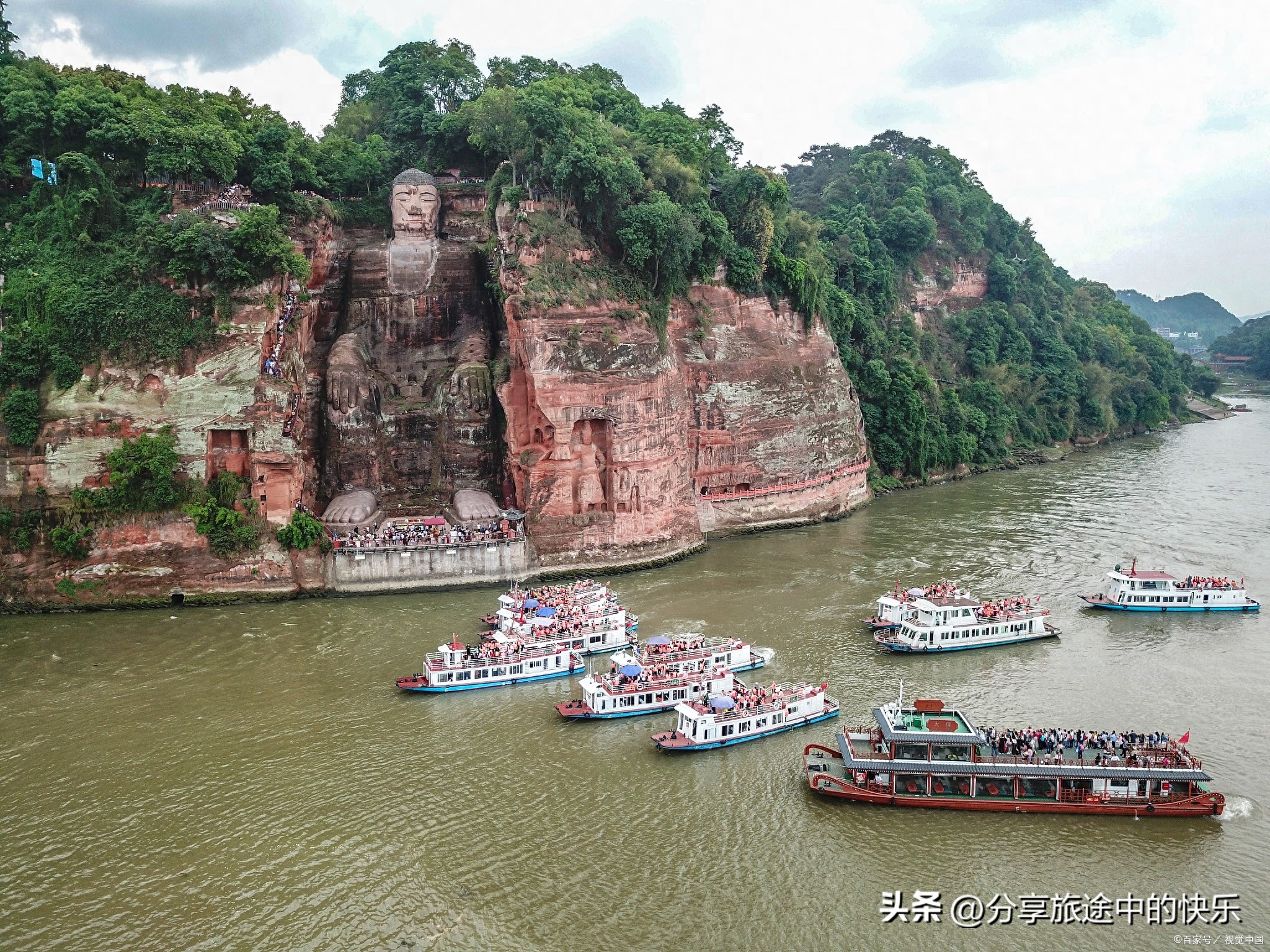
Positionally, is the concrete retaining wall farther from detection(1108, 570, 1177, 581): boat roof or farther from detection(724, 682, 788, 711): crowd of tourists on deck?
detection(1108, 570, 1177, 581): boat roof

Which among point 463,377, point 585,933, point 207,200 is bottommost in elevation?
point 585,933

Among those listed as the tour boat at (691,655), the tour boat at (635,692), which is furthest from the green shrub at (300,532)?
the tour boat at (635,692)

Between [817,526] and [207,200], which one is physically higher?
[207,200]

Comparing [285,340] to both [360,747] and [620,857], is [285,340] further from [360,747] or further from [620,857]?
[620,857]

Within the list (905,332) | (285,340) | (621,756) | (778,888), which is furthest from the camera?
(905,332)

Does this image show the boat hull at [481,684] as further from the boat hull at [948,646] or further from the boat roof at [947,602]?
the boat roof at [947,602]

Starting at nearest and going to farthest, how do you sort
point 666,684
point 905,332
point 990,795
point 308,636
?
1. point 990,795
2. point 666,684
3. point 308,636
4. point 905,332

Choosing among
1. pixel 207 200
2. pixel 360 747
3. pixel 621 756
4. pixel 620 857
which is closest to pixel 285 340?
pixel 207 200

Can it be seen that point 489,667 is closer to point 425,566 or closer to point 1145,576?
point 425,566
